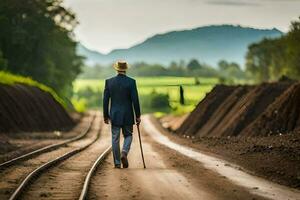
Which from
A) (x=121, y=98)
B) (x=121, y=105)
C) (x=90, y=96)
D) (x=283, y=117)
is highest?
(x=121, y=98)

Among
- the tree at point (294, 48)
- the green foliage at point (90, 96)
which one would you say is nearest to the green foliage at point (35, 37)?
the tree at point (294, 48)

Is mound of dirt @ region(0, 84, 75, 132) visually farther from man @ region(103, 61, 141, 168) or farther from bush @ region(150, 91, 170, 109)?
bush @ region(150, 91, 170, 109)

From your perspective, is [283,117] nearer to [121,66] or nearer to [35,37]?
[121,66]

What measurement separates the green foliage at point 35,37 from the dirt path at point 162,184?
187 ft

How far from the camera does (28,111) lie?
5497 centimetres

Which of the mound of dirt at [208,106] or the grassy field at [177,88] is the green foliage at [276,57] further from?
the mound of dirt at [208,106]

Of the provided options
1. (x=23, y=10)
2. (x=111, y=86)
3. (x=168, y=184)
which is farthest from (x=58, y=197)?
(x=23, y=10)

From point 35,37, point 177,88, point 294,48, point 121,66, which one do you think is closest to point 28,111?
point 177,88

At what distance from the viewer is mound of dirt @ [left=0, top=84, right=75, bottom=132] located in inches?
1882

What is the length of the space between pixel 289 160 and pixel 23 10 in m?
67.2

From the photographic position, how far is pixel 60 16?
9606 centimetres

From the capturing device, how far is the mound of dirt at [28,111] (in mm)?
47812

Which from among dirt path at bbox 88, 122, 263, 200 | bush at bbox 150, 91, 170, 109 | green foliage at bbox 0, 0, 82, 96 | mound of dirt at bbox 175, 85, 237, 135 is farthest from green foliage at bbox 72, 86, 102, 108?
dirt path at bbox 88, 122, 263, 200

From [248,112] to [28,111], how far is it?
63.6 feet
